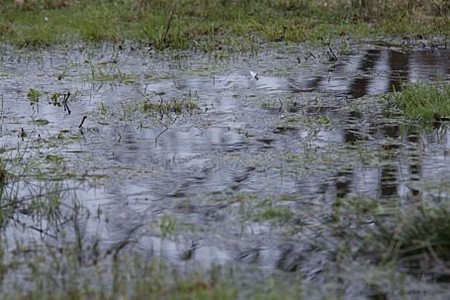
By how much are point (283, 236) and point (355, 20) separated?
10626 mm

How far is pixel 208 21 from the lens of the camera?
621 inches

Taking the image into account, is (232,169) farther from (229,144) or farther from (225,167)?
(229,144)

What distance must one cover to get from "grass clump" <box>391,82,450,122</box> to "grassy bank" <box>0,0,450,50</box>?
197 inches

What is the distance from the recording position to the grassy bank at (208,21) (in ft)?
46.9

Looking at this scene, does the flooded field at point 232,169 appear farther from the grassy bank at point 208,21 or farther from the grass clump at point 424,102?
the grassy bank at point 208,21

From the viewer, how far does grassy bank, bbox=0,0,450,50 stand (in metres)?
14.3

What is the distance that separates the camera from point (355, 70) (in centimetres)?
1154

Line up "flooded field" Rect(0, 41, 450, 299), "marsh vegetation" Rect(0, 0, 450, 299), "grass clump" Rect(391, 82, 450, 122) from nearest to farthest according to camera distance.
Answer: "marsh vegetation" Rect(0, 0, 450, 299), "flooded field" Rect(0, 41, 450, 299), "grass clump" Rect(391, 82, 450, 122)


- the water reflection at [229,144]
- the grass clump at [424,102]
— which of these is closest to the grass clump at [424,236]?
the water reflection at [229,144]

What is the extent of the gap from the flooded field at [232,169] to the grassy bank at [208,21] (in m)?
2.55

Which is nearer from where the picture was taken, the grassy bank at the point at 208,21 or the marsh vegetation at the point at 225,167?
the marsh vegetation at the point at 225,167

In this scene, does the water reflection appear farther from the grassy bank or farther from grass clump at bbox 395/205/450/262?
the grassy bank

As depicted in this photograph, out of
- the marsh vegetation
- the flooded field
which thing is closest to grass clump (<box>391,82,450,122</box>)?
the marsh vegetation

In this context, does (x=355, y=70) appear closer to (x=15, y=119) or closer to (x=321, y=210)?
(x=15, y=119)
